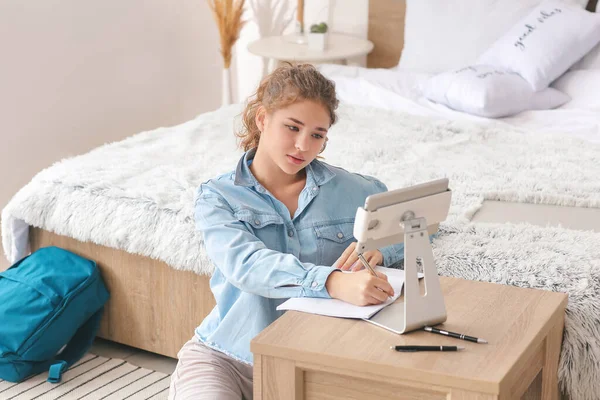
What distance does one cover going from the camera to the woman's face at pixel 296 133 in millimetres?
1530

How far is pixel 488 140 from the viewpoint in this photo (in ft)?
8.51

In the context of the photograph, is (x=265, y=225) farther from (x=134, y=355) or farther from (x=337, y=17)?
(x=337, y=17)

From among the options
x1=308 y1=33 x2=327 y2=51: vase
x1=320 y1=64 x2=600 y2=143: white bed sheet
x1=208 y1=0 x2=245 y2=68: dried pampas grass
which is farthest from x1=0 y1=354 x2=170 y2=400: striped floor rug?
x1=208 y1=0 x2=245 y2=68: dried pampas grass

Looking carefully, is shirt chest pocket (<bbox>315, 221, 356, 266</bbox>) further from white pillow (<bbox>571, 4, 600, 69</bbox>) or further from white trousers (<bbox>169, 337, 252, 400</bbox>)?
white pillow (<bbox>571, 4, 600, 69</bbox>)

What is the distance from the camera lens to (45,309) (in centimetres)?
208

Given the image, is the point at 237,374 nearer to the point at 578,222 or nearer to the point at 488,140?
the point at 578,222

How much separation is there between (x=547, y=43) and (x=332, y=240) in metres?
1.69

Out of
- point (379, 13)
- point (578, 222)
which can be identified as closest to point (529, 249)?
point (578, 222)

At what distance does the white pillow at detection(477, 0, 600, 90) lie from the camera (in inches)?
114

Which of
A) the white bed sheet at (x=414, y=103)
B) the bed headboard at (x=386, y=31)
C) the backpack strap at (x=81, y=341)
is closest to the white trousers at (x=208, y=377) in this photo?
the backpack strap at (x=81, y=341)

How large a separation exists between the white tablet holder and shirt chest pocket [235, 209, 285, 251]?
1.12 feet

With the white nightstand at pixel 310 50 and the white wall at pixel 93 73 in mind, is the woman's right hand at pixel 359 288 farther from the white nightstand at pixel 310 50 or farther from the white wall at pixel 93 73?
the white wall at pixel 93 73

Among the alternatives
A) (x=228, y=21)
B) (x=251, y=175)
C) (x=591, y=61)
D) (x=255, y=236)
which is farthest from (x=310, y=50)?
(x=255, y=236)

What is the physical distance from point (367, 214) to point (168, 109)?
311cm
